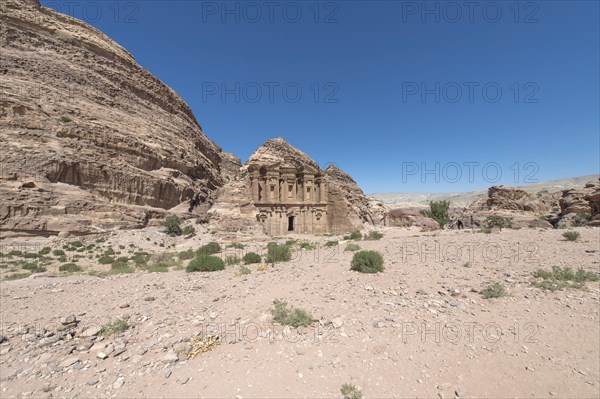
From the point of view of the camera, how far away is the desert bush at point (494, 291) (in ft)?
20.5

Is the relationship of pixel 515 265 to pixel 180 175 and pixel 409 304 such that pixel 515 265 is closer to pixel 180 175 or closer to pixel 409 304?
pixel 409 304

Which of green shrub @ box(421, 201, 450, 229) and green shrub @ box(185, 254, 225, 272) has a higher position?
green shrub @ box(421, 201, 450, 229)

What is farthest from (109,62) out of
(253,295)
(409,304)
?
(409,304)

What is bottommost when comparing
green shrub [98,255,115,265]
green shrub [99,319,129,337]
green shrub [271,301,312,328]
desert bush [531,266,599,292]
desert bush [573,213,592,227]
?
green shrub [98,255,115,265]

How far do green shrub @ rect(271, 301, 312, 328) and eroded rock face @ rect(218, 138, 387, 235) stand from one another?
23.4 meters

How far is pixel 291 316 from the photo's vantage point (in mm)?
5160

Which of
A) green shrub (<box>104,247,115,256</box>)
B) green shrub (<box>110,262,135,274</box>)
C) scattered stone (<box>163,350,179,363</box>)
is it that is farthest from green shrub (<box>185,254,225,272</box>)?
green shrub (<box>104,247,115,256</box>)

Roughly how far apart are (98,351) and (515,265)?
12108mm

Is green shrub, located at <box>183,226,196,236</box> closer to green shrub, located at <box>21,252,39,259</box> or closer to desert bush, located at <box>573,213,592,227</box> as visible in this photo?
green shrub, located at <box>21,252,39,259</box>

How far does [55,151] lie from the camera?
23.0 m

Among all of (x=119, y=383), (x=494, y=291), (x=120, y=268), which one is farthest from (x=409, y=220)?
(x=119, y=383)

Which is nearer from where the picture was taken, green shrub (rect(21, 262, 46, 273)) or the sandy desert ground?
the sandy desert ground

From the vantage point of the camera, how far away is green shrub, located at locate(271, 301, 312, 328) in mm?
5020

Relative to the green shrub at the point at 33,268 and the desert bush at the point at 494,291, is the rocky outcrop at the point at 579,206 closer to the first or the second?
the desert bush at the point at 494,291
